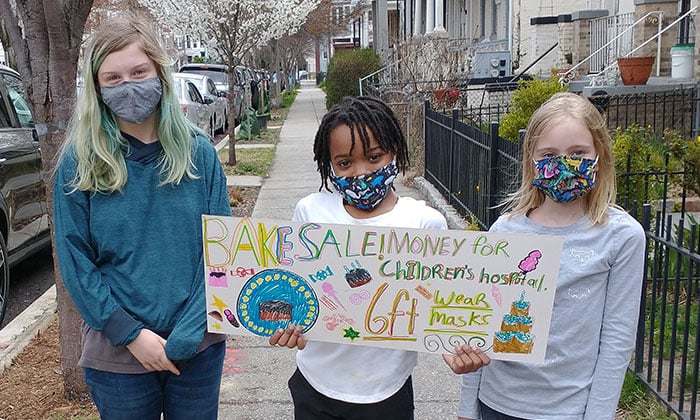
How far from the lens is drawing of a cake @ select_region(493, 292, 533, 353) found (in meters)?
2.12

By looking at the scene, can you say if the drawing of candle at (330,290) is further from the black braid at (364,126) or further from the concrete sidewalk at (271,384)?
the concrete sidewalk at (271,384)

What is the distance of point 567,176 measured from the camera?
2.19 m

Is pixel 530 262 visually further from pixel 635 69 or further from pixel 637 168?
pixel 635 69

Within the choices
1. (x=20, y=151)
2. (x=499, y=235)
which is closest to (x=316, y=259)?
(x=499, y=235)

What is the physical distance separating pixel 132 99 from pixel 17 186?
4452 millimetres

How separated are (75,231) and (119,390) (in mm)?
532

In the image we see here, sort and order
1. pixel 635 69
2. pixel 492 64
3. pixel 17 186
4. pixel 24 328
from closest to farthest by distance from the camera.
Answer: pixel 24 328 < pixel 17 186 < pixel 635 69 < pixel 492 64

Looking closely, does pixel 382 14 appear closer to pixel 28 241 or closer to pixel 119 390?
pixel 28 241

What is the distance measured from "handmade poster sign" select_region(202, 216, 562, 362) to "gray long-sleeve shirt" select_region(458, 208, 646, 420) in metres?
0.11

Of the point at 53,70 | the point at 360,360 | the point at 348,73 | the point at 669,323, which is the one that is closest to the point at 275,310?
the point at 360,360

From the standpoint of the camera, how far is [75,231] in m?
2.36

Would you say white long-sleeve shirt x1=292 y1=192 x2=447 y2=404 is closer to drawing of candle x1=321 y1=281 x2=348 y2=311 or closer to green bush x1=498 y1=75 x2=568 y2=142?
drawing of candle x1=321 y1=281 x2=348 y2=311

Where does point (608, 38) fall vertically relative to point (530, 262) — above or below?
above

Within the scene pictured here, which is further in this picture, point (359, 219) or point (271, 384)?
point (271, 384)
